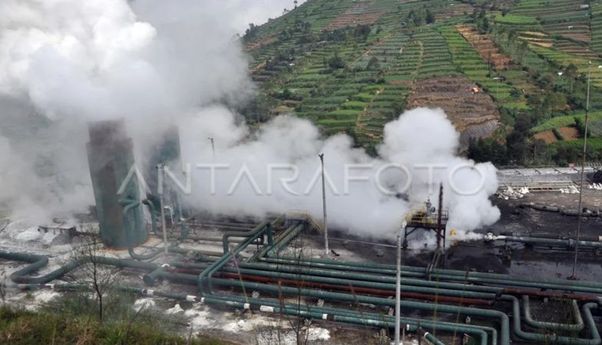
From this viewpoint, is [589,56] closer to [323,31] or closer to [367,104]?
[367,104]

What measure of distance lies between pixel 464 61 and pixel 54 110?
50.4 m

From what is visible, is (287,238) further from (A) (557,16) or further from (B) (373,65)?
(A) (557,16)

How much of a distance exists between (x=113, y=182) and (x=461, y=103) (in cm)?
3685

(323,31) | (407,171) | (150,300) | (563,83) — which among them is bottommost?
(150,300)

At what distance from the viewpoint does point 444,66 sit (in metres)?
63.6

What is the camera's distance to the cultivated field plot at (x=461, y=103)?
46469mm

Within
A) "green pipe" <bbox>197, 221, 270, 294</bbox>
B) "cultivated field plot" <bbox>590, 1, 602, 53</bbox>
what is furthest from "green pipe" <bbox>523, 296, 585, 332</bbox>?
"cultivated field plot" <bbox>590, 1, 602, 53</bbox>

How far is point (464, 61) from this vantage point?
64.3 metres

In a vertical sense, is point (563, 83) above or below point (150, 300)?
above

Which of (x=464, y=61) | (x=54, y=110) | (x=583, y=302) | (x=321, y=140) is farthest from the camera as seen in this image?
(x=464, y=61)

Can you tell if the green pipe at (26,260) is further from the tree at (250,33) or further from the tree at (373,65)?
the tree at (250,33)

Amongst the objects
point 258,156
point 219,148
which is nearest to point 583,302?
point 258,156

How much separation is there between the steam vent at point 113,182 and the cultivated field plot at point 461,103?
2722 centimetres

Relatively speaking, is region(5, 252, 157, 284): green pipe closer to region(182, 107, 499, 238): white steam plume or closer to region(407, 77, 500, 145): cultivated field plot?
region(182, 107, 499, 238): white steam plume
